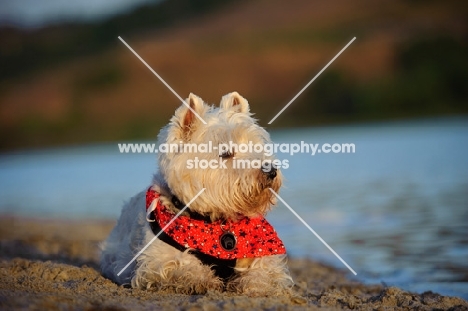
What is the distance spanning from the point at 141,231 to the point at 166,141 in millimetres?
906

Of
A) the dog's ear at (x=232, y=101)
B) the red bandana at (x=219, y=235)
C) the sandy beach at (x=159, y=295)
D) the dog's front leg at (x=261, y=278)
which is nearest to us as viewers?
the sandy beach at (x=159, y=295)

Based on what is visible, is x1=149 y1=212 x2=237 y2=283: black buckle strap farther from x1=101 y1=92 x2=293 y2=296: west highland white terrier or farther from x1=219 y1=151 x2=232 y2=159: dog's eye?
x1=219 y1=151 x2=232 y2=159: dog's eye

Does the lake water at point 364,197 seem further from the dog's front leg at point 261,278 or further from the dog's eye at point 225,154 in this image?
the dog's front leg at point 261,278

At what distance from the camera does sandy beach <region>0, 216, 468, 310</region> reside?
5.51 metres

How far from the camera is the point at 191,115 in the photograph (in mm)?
6992

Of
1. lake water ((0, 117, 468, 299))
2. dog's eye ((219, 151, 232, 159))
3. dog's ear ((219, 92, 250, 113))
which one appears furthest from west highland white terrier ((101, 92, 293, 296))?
A: lake water ((0, 117, 468, 299))

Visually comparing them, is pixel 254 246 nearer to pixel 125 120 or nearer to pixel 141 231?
pixel 141 231

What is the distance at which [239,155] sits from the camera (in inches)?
269

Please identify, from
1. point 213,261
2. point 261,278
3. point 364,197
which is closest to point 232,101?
point 213,261

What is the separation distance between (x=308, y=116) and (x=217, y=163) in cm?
4051

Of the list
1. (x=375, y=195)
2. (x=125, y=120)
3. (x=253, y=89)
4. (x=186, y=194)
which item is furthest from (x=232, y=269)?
(x=253, y=89)

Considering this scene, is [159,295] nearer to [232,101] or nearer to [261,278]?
[261,278]

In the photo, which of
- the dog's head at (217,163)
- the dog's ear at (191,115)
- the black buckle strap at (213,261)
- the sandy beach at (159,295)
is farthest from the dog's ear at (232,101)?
the sandy beach at (159,295)

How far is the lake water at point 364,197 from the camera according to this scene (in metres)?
9.31
